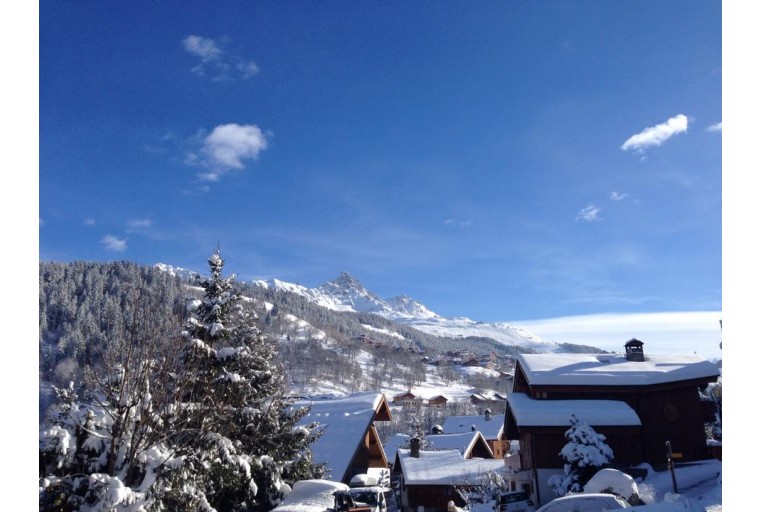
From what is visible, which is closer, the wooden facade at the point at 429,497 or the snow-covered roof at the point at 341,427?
the snow-covered roof at the point at 341,427

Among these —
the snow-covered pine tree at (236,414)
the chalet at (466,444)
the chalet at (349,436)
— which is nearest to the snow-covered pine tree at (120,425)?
the snow-covered pine tree at (236,414)

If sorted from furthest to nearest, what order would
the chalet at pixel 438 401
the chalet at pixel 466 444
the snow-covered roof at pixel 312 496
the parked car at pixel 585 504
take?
1. the chalet at pixel 438 401
2. the chalet at pixel 466 444
3. the snow-covered roof at pixel 312 496
4. the parked car at pixel 585 504

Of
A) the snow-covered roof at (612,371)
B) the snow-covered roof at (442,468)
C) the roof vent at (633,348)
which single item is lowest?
the snow-covered roof at (442,468)

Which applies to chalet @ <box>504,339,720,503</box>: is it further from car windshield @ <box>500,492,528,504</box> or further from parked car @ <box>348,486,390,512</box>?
parked car @ <box>348,486,390,512</box>

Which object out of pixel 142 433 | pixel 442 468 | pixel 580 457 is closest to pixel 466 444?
pixel 442 468

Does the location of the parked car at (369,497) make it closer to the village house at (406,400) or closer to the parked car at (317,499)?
the parked car at (317,499)

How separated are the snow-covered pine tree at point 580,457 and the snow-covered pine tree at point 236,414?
1003 cm

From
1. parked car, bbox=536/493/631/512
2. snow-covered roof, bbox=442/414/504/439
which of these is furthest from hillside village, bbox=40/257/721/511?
snow-covered roof, bbox=442/414/504/439

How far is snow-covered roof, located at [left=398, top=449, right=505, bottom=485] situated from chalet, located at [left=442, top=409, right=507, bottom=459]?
→ 22.2m

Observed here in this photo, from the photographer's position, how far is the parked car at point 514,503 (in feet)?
65.9

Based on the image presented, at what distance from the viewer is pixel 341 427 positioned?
3409 cm

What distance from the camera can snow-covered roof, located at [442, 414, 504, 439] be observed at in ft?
214

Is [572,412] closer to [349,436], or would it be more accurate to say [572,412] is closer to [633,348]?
[633,348]
